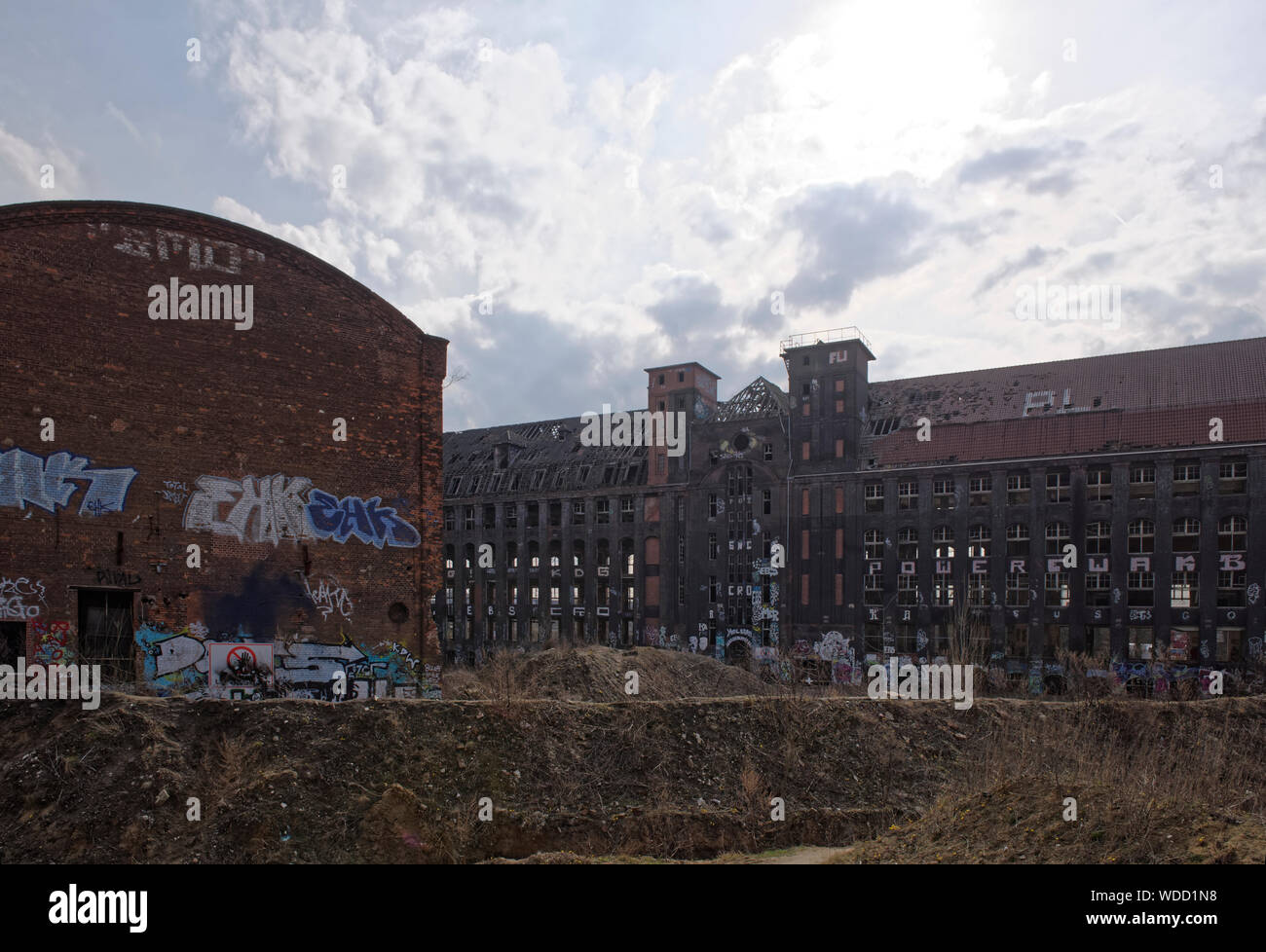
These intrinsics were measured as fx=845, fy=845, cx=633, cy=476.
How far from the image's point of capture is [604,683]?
89.8 ft

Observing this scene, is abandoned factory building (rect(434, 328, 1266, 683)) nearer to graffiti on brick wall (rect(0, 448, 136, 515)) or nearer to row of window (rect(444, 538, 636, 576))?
row of window (rect(444, 538, 636, 576))

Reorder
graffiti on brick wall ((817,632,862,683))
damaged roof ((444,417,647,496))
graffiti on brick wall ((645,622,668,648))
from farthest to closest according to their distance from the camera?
damaged roof ((444,417,647,496))
graffiti on brick wall ((645,622,668,648))
graffiti on brick wall ((817,632,862,683))

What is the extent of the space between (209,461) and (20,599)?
4562 mm

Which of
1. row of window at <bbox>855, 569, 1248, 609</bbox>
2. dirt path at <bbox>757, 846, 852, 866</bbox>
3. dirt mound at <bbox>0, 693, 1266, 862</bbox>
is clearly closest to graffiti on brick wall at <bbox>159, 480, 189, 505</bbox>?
dirt mound at <bbox>0, 693, 1266, 862</bbox>

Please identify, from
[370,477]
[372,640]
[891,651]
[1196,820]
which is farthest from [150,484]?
[891,651]

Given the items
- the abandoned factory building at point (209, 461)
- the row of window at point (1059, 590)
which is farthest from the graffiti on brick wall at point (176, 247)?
the row of window at point (1059, 590)

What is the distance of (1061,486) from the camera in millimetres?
43219

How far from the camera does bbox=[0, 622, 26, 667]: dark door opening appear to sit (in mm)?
17094

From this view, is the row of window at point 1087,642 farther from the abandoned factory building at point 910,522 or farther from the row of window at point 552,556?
the row of window at point 552,556

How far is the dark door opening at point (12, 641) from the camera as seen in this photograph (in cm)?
1709

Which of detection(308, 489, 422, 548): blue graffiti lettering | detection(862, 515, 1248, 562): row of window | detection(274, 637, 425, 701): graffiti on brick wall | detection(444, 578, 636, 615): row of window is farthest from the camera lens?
detection(444, 578, 636, 615): row of window

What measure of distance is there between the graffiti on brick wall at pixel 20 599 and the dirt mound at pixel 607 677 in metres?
9.35

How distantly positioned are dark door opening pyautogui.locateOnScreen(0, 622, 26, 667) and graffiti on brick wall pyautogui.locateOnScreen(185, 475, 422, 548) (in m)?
3.69

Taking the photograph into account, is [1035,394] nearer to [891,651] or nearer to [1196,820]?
[891,651]
